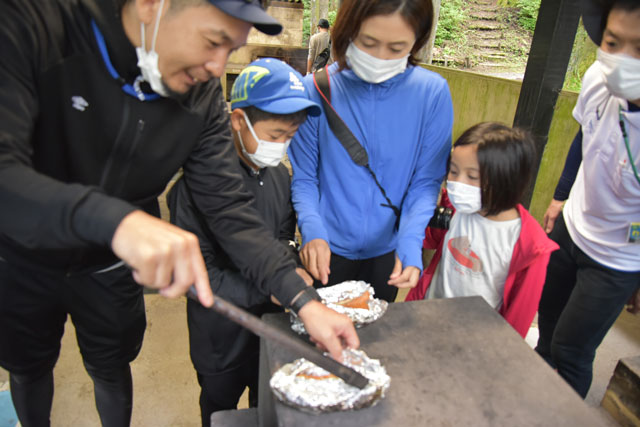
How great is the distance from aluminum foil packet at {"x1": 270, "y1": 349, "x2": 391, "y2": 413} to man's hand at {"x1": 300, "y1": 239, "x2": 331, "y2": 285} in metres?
0.43

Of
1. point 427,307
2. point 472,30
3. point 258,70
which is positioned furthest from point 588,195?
point 472,30

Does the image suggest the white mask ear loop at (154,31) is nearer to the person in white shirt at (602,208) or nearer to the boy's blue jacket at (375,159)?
the boy's blue jacket at (375,159)

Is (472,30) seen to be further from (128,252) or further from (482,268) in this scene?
(128,252)

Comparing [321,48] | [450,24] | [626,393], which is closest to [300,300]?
[626,393]

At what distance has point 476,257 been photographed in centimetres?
158

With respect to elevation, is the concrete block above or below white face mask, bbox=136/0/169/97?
below

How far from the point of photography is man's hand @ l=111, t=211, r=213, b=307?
634 millimetres

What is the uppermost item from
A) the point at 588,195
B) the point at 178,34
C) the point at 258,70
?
the point at 178,34

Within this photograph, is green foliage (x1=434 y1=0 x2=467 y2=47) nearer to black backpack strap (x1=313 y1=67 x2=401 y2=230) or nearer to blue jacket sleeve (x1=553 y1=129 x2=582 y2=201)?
blue jacket sleeve (x1=553 y1=129 x2=582 y2=201)

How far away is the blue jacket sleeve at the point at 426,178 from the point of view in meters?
1.45

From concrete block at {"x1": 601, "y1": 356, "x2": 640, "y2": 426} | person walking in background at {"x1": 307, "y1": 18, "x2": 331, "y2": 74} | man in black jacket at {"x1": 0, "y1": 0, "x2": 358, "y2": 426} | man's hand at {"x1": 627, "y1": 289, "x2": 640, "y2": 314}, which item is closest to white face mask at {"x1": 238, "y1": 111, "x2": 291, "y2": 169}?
man in black jacket at {"x1": 0, "y1": 0, "x2": 358, "y2": 426}

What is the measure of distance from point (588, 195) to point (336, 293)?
41.5 inches

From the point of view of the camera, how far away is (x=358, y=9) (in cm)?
130

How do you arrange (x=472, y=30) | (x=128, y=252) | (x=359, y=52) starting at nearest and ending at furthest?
(x=128, y=252) < (x=359, y=52) < (x=472, y=30)
